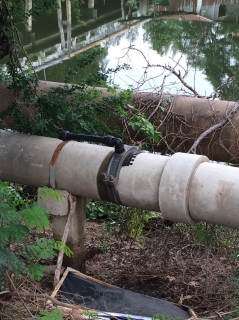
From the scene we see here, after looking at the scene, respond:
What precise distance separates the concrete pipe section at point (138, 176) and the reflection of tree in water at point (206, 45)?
6.43m

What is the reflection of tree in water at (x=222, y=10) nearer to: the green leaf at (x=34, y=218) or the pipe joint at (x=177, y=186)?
the pipe joint at (x=177, y=186)

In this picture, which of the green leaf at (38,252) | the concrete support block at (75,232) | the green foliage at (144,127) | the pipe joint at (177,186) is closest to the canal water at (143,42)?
the green foliage at (144,127)

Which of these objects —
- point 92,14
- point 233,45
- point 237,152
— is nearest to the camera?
point 237,152

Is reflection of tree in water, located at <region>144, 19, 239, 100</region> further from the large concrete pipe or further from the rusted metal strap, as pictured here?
the rusted metal strap

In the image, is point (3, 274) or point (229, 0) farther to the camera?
point (229, 0)

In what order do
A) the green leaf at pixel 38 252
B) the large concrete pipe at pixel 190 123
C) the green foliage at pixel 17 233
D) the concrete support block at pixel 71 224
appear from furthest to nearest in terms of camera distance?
1. the large concrete pipe at pixel 190 123
2. the concrete support block at pixel 71 224
3. the green leaf at pixel 38 252
4. the green foliage at pixel 17 233

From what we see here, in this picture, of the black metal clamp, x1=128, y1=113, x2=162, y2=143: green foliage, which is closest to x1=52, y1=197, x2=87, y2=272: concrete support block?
the black metal clamp

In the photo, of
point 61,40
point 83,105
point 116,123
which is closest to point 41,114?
point 83,105

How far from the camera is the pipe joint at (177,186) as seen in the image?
2.83 metres

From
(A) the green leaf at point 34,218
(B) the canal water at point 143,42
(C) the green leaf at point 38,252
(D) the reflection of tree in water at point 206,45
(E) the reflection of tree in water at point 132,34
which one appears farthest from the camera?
(E) the reflection of tree in water at point 132,34

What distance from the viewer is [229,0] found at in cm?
2178

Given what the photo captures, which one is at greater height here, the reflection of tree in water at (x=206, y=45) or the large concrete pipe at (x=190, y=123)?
the reflection of tree in water at (x=206, y=45)

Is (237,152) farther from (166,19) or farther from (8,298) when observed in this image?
(166,19)

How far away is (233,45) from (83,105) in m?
12.0
